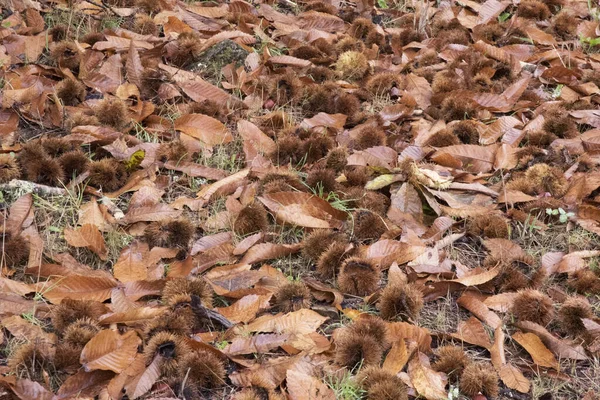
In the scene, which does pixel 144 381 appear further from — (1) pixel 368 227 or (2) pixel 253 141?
(2) pixel 253 141

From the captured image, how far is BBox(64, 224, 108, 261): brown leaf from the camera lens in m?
3.05

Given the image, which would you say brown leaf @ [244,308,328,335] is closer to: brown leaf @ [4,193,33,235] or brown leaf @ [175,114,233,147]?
brown leaf @ [4,193,33,235]

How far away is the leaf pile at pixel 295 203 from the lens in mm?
2531

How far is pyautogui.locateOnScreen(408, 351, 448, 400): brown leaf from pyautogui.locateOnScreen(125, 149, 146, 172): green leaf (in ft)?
5.59

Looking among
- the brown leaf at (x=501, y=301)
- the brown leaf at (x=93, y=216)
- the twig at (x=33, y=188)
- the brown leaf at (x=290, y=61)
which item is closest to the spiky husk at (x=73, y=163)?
the twig at (x=33, y=188)

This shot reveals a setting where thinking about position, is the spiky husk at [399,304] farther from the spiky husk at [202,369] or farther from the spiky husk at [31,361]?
the spiky husk at [31,361]

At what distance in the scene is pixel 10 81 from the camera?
13.3 ft

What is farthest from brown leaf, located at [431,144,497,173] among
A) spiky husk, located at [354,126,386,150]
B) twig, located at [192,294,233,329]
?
twig, located at [192,294,233,329]

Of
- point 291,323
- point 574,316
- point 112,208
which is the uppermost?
point 574,316

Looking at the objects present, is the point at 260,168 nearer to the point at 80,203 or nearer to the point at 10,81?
the point at 80,203

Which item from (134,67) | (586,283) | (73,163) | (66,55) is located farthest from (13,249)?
(586,283)

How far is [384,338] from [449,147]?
1.44 m

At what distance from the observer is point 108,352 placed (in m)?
2.51

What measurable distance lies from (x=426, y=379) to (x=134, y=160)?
5.92 ft
